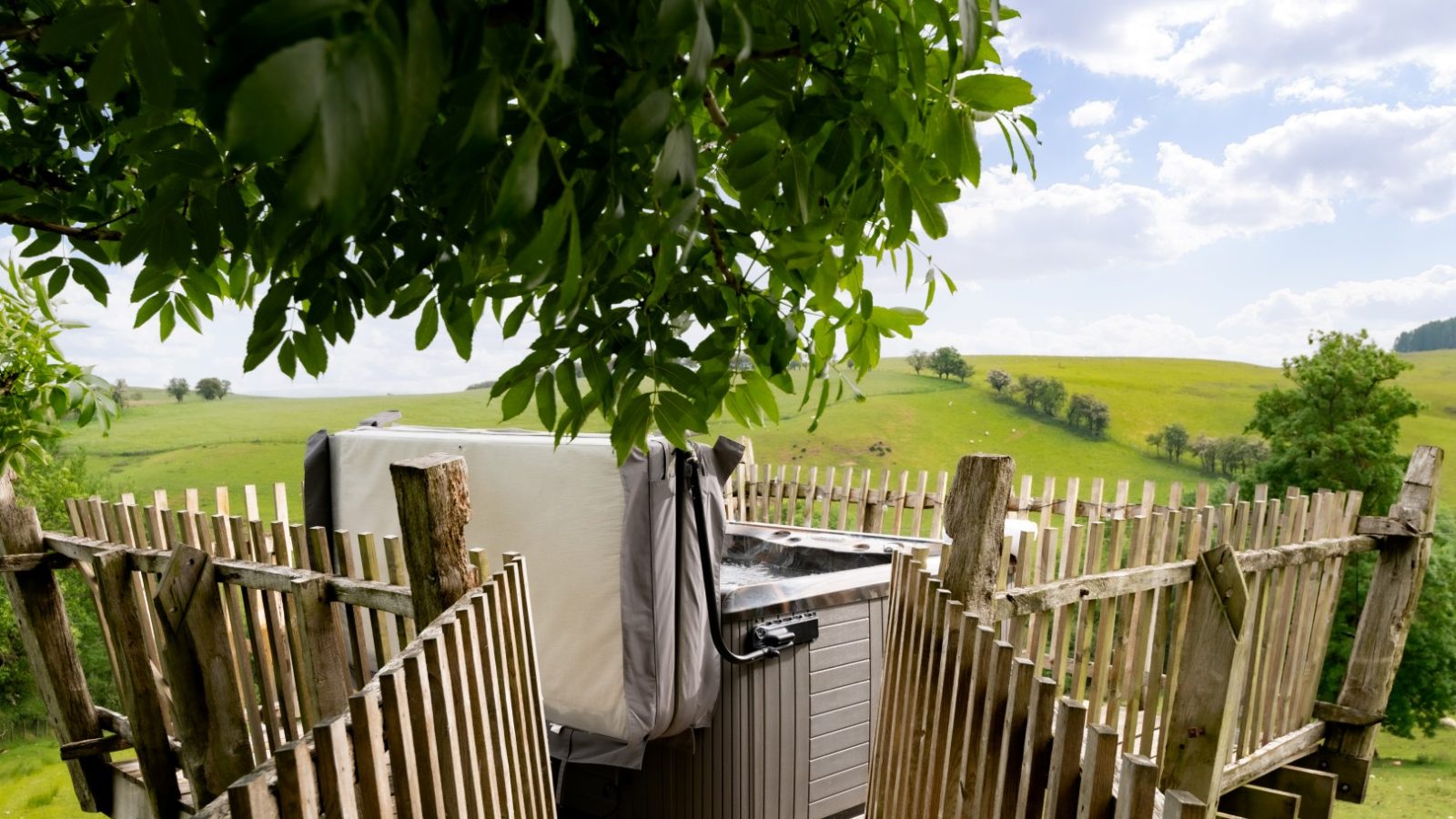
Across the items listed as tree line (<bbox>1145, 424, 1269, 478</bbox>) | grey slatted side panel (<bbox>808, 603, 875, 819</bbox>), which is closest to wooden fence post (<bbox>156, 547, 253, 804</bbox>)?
grey slatted side panel (<bbox>808, 603, 875, 819</bbox>)

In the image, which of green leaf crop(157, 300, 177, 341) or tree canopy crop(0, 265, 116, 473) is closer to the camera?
green leaf crop(157, 300, 177, 341)

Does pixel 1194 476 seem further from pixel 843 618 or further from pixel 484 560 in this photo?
pixel 484 560

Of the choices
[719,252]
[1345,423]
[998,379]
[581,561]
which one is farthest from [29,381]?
[998,379]

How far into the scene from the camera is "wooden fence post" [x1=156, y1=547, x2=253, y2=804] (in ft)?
10.6

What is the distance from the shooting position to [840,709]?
3.51m

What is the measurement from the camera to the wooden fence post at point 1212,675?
9.93ft

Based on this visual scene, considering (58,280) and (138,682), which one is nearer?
(58,280)

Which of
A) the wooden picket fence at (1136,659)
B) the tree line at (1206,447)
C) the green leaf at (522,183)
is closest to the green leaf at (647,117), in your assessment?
the green leaf at (522,183)

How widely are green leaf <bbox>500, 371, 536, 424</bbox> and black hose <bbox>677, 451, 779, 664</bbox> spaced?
2.09m

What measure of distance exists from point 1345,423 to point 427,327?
25.9 feet

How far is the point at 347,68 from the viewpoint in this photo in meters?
0.27

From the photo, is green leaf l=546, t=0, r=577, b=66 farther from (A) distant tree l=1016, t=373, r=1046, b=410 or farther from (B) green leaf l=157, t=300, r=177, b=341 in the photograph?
(A) distant tree l=1016, t=373, r=1046, b=410

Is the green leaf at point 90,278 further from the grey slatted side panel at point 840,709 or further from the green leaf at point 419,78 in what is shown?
the grey slatted side panel at point 840,709

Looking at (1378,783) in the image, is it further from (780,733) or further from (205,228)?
(205,228)
